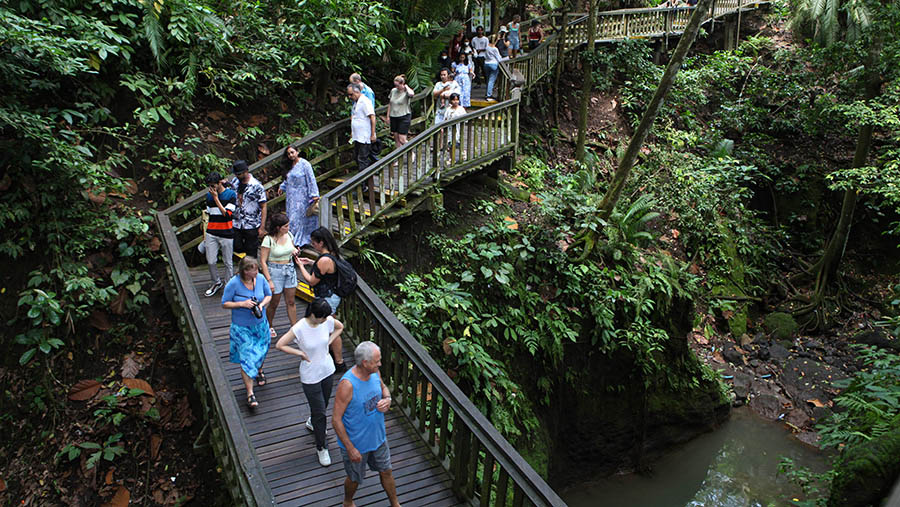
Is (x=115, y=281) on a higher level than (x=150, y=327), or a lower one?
higher

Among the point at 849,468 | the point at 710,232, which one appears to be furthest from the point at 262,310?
the point at 710,232

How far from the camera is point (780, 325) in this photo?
15.6 metres

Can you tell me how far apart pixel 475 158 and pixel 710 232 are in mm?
8303

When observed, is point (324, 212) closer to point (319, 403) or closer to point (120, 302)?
point (319, 403)

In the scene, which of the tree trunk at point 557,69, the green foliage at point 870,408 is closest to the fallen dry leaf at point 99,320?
the green foliage at point 870,408

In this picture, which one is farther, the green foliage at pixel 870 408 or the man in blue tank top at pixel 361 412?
the green foliage at pixel 870 408

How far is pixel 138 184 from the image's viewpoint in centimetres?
930

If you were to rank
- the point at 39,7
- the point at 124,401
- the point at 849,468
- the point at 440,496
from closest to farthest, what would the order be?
the point at 440,496, the point at 849,468, the point at 124,401, the point at 39,7

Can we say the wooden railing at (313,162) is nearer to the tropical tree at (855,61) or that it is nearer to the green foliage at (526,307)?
the green foliage at (526,307)

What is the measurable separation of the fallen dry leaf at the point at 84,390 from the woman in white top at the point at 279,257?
312 cm

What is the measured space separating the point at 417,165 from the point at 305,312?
3.98 meters

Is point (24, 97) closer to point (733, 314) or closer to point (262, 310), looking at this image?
point (262, 310)

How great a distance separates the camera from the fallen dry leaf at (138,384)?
758 centimetres

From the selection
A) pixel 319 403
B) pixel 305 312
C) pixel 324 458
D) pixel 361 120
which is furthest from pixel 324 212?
pixel 324 458
